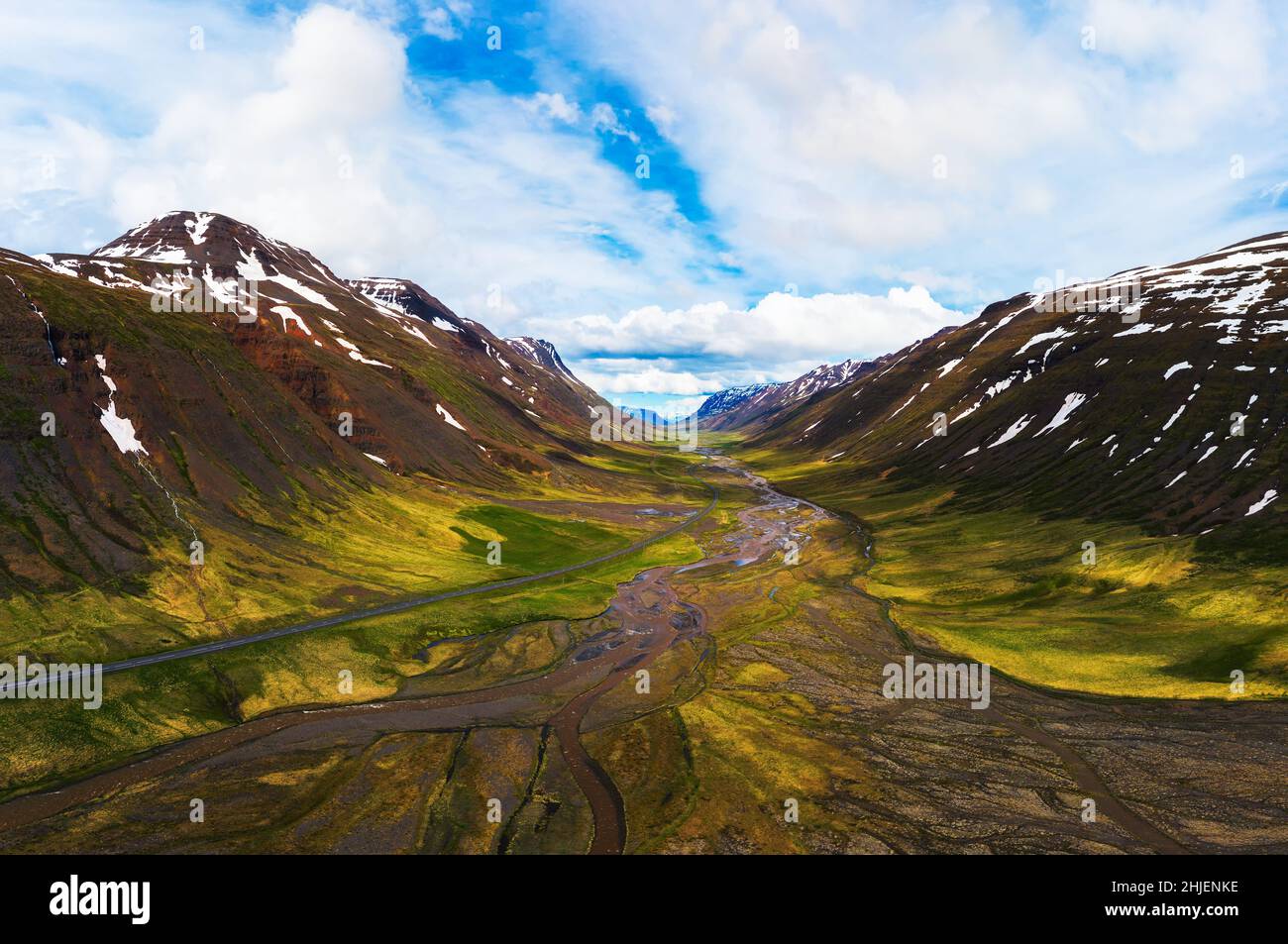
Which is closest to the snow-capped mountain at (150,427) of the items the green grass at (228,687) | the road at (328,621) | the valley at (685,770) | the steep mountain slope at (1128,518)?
the road at (328,621)

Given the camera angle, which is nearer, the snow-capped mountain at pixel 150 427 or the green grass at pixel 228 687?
the green grass at pixel 228 687

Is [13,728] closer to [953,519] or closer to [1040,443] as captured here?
[953,519]

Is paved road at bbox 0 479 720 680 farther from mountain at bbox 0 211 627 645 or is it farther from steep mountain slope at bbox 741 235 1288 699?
steep mountain slope at bbox 741 235 1288 699

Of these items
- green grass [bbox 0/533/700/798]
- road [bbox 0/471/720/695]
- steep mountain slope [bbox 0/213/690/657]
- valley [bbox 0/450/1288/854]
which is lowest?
valley [bbox 0/450/1288/854]

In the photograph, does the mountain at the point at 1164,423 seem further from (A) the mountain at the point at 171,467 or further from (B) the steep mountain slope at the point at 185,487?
(A) the mountain at the point at 171,467

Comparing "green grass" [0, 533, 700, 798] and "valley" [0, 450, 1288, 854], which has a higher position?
"green grass" [0, 533, 700, 798]

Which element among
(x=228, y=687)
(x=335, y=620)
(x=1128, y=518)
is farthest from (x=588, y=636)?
(x=1128, y=518)

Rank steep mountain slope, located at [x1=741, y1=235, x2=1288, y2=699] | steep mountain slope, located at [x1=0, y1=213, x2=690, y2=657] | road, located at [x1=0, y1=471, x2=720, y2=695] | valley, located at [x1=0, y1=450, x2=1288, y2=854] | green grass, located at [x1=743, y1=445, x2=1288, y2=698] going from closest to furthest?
1. valley, located at [x1=0, y1=450, x2=1288, y2=854]
2. road, located at [x1=0, y1=471, x2=720, y2=695]
3. green grass, located at [x1=743, y1=445, x2=1288, y2=698]
4. steep mountain slope, located at [x1=741, y1=235, x2=1288, y2=699]
5. steep mountain slope, located at [x1=0, y1=213, x2=690, y2=657]

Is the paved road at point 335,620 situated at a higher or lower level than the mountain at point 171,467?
lower

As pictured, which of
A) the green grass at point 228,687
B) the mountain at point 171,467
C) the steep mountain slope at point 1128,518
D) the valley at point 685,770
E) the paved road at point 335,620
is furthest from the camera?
the mountain at point 171,467

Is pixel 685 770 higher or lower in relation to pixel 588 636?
lower

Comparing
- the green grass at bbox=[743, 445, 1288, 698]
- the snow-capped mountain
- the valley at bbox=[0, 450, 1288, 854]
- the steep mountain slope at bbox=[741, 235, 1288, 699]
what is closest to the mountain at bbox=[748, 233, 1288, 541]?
the steep mountain slope at bbox=[741, 235, 1288, 699]

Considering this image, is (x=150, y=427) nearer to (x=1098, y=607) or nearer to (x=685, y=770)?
(x=685, y=770)
